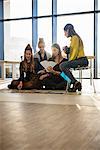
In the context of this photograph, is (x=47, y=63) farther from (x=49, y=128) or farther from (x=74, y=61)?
(x=49, y=128)

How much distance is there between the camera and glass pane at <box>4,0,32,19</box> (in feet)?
32.9

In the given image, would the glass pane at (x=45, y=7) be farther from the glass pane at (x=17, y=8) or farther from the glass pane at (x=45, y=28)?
the glass pane at (x=17, y=8)

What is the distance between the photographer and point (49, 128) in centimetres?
253

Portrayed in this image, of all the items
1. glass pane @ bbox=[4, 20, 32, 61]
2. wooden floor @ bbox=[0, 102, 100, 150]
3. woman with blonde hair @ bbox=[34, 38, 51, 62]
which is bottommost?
wooden floor @ bbox=[0, 102, 100, 150]

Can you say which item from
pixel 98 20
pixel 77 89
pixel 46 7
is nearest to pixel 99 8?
pixel 98 20

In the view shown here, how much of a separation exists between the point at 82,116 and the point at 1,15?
26.9 ft

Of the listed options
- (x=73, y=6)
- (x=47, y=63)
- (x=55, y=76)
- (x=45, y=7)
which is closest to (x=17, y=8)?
(x=45, y=7)

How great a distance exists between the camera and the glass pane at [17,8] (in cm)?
1002

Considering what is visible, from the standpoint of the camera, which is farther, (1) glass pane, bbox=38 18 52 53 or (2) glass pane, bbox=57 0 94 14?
(1) glass pane, bbox=38 18 52 53

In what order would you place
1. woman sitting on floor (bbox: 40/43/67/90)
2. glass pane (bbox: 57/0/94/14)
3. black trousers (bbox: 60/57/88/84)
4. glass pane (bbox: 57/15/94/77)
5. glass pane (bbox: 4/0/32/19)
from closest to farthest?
black trousers (bbox: 60/57/88/84) → woman sitting on floor (bbox: 40/43/67/90) → glass pane (bbox: 57/15/94/77) → glass pane (bbox: 57/0/94/14) → glass pane (bbox: 4/0/32/19)

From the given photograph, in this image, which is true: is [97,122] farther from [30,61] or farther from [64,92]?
[30,61]

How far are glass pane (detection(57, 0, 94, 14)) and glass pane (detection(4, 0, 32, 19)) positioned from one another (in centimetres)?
114

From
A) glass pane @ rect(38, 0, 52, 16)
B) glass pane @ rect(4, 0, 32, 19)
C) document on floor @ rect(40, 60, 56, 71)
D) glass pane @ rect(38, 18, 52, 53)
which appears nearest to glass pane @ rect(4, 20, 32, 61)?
glass pane @ rect(4, 0, 32, 19)

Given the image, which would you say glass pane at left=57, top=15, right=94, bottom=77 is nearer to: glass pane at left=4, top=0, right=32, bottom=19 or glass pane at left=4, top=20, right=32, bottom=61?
glass pane at left=4, top=20, right=32, bottom=61
